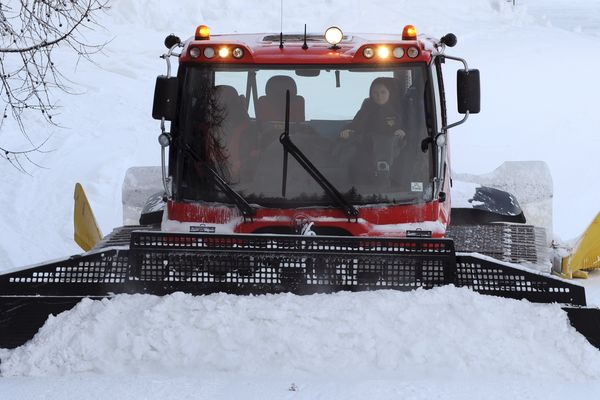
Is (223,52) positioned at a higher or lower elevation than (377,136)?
higher

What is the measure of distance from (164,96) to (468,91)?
5.67ft

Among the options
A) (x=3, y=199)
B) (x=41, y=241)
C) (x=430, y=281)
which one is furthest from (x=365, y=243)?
(x=3, y=199)

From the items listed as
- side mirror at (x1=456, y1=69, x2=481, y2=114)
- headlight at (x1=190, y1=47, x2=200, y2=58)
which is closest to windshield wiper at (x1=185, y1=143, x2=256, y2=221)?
headlight at (x1=190, y1=47, x2=200, y2=58)

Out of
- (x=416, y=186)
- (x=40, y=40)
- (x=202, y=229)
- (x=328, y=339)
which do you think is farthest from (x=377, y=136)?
(x=40, y=40)

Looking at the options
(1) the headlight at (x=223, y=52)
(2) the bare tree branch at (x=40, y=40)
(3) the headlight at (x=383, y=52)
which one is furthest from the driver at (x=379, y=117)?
(2) the bare tree branch at (x=40, y=40)

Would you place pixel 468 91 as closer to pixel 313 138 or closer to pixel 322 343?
pixel 313 138

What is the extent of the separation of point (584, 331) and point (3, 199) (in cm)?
842

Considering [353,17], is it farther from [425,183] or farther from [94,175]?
[425,183]

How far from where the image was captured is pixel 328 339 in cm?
517

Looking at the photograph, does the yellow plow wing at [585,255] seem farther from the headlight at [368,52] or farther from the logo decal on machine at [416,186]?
the headlight at [368,52]

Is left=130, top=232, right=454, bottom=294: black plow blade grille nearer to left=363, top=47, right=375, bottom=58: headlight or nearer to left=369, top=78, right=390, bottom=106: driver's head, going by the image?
left=369, top=78, right=390, bottom=106: driver's head

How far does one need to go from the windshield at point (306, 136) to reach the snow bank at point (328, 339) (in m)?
1.02

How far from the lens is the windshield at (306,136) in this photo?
6188mm

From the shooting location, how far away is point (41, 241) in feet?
34.3
